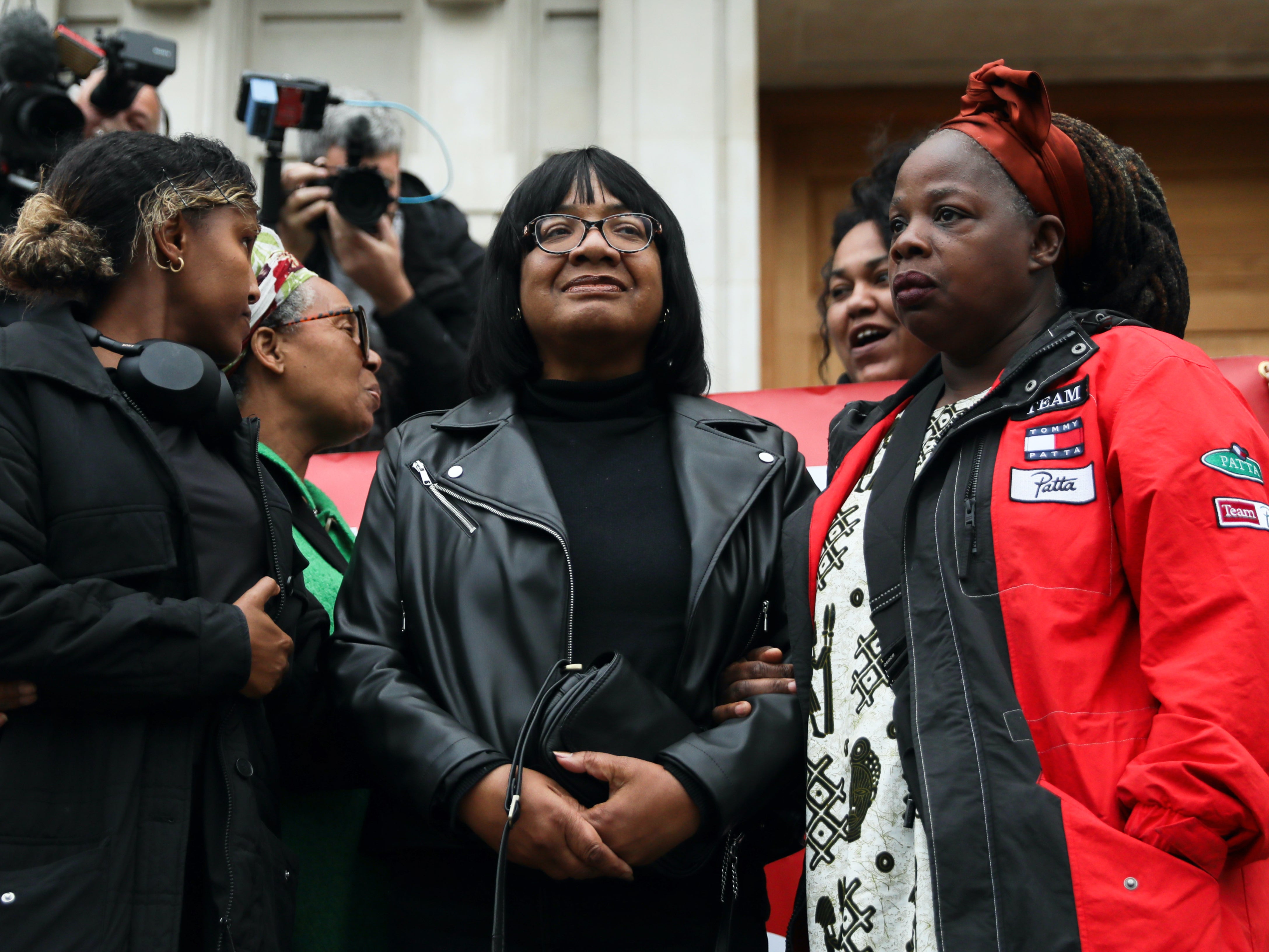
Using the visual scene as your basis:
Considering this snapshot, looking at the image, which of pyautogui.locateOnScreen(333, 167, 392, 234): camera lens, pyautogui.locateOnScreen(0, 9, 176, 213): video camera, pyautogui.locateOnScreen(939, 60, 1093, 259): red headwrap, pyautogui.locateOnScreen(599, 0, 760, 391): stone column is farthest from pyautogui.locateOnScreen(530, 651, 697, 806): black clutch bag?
pyautogui.locateOnScreen(599, 0, 760, 391): stone column

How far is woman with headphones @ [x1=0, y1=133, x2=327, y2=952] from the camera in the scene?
221 cm

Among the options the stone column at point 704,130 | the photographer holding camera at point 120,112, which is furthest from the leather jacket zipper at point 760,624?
the stone column at point 704,130

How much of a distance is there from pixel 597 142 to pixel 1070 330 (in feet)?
13.3

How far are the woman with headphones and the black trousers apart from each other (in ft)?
0.84

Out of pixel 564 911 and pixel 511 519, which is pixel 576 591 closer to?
pixel 511 519

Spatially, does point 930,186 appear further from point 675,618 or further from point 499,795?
point 499,795

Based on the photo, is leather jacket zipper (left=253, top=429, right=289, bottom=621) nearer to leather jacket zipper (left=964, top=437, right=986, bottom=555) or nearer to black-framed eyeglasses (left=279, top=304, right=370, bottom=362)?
black-framed eyeglasses (left=279, top=304, right=370, bottom=362)

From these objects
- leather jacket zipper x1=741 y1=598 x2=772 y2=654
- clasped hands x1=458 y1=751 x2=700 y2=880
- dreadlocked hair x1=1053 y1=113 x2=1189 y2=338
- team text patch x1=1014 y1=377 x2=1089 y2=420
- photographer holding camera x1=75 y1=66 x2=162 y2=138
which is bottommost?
clasped hands x1=458 y1=751 x2=700 y2=880

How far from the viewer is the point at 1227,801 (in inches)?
71.9

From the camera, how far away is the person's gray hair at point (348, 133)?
4.68 metres

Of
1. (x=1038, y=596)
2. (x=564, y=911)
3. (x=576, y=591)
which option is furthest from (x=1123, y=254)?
(x=564, y=911)

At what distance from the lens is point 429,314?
4484 millimetres

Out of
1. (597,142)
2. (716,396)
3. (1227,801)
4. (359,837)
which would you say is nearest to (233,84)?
(597,142)

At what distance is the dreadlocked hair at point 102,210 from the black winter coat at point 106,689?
12 cm
